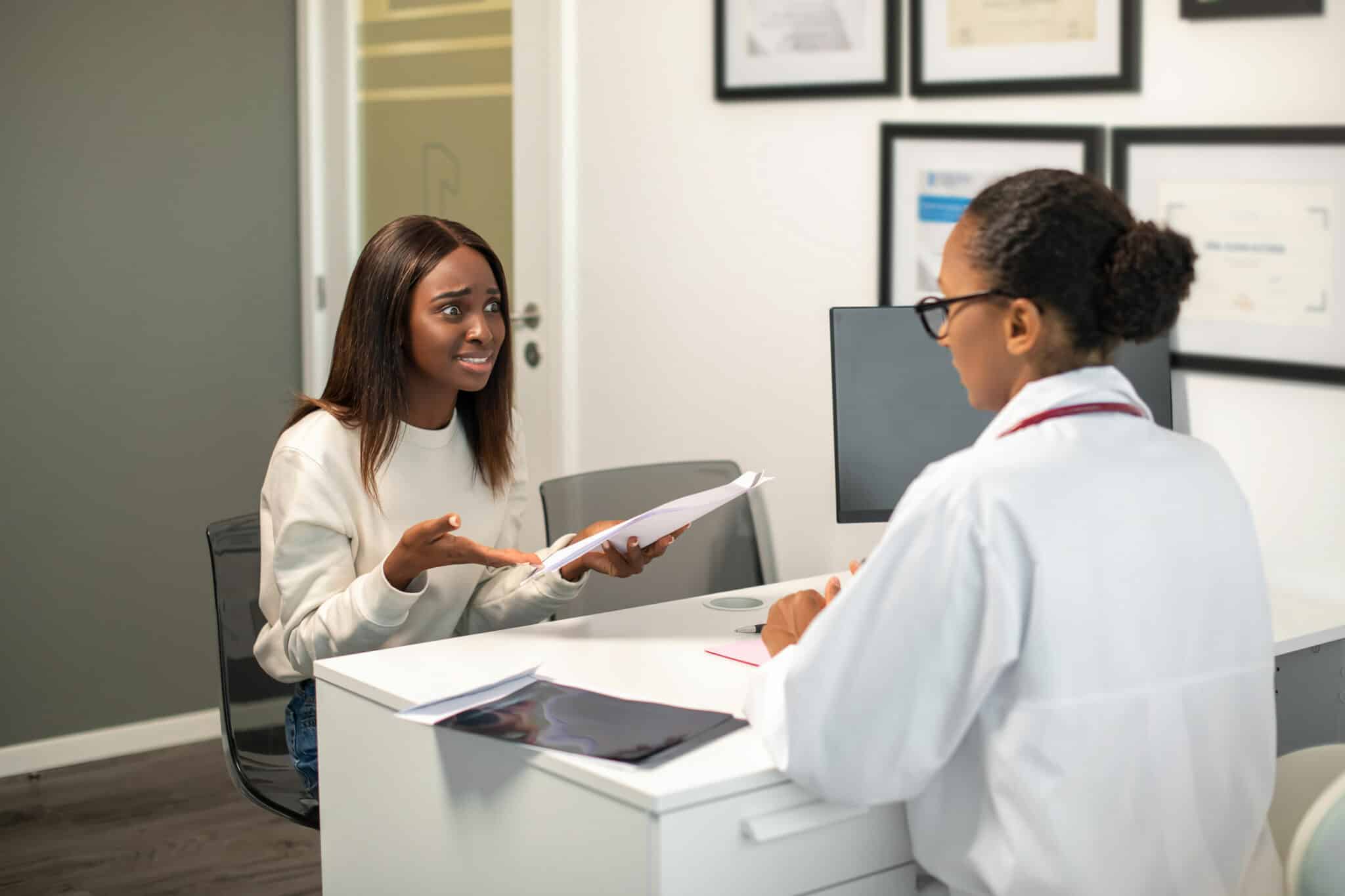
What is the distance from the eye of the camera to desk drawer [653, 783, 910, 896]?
149cm

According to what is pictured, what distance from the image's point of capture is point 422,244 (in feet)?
7.42

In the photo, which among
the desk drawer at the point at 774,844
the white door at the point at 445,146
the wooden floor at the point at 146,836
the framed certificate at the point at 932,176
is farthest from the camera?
the white door at the point at 445,146

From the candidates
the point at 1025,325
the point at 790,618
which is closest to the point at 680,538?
the point at 790,618

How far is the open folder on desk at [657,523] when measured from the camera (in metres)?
2.01

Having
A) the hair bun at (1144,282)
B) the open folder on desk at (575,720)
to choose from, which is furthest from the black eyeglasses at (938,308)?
the open folder on desk at (575,720)

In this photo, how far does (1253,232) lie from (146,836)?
2.60 metres

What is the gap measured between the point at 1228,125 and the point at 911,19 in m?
0.70

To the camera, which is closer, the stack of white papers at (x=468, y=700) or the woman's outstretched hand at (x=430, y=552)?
the stack of white papers at (x=468, y=700)

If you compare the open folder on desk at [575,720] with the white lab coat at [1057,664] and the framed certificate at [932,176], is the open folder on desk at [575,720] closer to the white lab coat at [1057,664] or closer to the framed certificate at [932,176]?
the white lab coat at [1057,664]

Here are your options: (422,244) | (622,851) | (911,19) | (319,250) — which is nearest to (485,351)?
(422,244)

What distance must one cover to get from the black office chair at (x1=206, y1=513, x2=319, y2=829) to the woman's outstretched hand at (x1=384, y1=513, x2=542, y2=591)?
44 centimetres

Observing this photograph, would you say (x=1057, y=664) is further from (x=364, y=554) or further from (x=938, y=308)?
(x=364, y=554)

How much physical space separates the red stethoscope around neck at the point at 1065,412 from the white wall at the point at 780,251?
112cm

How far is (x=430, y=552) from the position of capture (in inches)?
79.4
